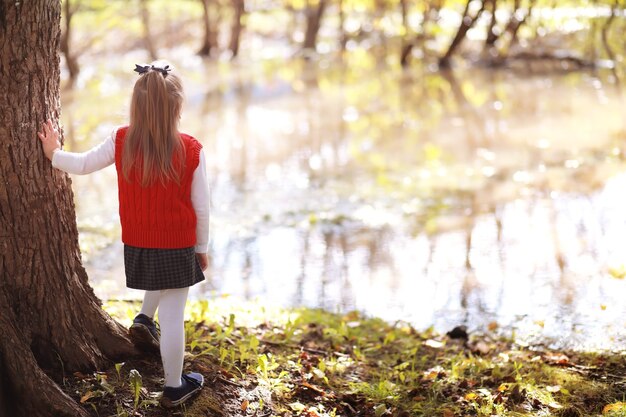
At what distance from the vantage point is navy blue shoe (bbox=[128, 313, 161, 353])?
146 inches

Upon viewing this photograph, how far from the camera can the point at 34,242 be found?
338 centimetres

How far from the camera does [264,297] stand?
19.9 ft

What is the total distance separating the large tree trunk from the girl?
13 cm

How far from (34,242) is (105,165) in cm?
46

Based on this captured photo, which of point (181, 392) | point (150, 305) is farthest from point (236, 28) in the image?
point (181, 392)

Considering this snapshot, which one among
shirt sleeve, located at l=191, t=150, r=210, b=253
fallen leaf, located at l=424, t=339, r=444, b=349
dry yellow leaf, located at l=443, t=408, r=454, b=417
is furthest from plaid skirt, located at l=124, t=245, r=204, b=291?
fallen leaf, located at l=424, t=339, r=444, b=349

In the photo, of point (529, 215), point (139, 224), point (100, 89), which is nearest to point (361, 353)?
point (139, 224)

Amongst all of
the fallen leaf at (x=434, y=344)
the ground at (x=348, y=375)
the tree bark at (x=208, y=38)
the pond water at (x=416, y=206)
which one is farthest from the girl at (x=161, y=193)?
the tree bark at (x=208, y=38)

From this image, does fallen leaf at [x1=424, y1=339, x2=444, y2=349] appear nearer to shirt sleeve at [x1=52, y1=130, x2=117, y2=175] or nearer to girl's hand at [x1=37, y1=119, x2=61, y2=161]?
shirt sleeve at [x1=52, y1=130, x2=117, y2=175]

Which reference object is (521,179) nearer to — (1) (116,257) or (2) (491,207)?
(2) (491,207)

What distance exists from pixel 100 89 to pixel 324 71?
243 inches

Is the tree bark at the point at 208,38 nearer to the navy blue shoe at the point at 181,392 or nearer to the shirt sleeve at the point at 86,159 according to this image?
the shirt sleeve at the point at 86,159

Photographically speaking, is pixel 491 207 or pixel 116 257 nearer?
pixel 116 257

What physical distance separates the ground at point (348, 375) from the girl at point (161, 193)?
0.28 metres
